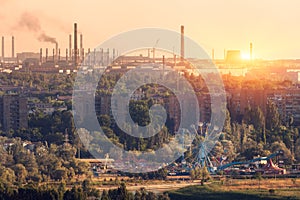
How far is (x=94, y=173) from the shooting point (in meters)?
18.6

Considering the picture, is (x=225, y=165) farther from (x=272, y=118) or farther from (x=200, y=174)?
(x=272, y=118)

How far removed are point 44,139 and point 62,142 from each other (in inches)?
23.7

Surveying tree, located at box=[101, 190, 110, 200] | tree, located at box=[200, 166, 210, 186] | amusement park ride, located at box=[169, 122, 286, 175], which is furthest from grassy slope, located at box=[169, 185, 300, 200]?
amusement park ride, located at box=[169, 122, 286, 175]

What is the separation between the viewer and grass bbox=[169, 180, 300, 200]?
53.4 feet

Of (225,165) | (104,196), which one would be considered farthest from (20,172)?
(225,165)

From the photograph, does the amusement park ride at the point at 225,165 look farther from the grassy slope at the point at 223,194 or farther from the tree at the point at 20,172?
the tree at the point at 20,172

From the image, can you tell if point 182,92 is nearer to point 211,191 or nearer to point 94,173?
point 94,173

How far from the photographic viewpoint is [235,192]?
54.3 feet

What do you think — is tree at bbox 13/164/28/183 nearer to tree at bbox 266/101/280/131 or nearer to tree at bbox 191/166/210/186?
tree at bbox 191/166/210/186

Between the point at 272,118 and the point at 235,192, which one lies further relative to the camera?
the point at 272,118

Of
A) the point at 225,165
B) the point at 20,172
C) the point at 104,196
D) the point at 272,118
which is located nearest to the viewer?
the point at 104,196

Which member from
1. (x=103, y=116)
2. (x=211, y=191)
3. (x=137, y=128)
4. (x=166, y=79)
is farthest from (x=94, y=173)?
(x=166, y=79)

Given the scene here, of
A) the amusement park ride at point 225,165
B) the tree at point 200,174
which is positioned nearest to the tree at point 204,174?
the tree at point 200,174

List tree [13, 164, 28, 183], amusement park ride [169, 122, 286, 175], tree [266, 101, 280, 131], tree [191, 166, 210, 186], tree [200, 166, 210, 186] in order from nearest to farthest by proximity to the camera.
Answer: tree [13, 164, 28, 183] < tree [200, 166, 210, 186] < tree [191, 166, 210, 186] < amusement park ride [169, 122, 286, 175] < tree [266, 101, 280, 131]
